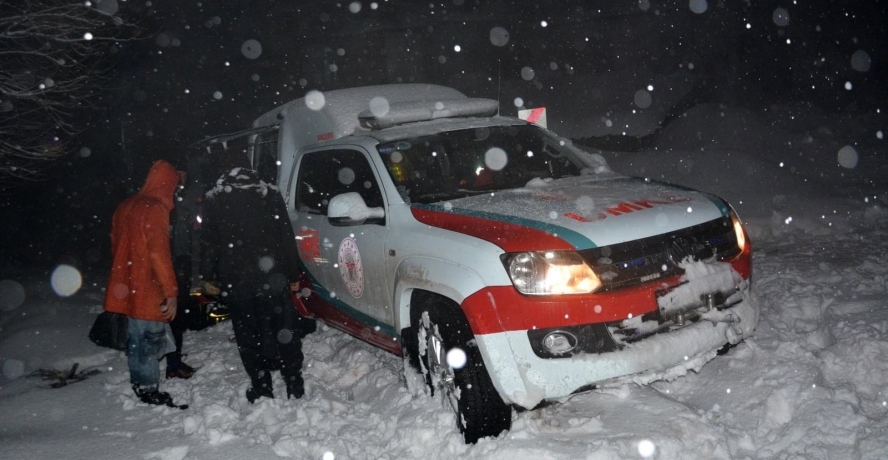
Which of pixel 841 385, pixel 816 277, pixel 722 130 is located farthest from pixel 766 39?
pixel 841 385

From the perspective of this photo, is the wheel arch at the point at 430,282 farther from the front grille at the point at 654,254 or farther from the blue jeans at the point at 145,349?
the blue jeans at the point at 145,349

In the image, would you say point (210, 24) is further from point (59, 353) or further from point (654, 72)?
point (59, 353)

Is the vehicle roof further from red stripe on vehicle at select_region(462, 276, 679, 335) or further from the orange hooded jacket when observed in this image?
red stripe on vehicle at select_region(462, 276, 679, 335)

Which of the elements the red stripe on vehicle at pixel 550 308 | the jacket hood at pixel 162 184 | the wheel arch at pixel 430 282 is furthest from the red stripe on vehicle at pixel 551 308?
the jacket hood at pixel 162 184

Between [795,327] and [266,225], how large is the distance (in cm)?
378

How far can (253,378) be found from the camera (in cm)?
459

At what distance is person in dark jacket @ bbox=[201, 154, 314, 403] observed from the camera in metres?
4.52

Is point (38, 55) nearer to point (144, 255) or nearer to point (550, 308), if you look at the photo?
point (144, 255)

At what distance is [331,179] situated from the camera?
507 cm

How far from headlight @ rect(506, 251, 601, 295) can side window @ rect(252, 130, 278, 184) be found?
3.63 m

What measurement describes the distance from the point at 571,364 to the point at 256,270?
233 cm

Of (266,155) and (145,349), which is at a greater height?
(266,155)

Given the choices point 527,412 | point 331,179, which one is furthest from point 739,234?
point 331,179

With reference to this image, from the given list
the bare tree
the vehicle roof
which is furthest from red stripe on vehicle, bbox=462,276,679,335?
the bare tree
